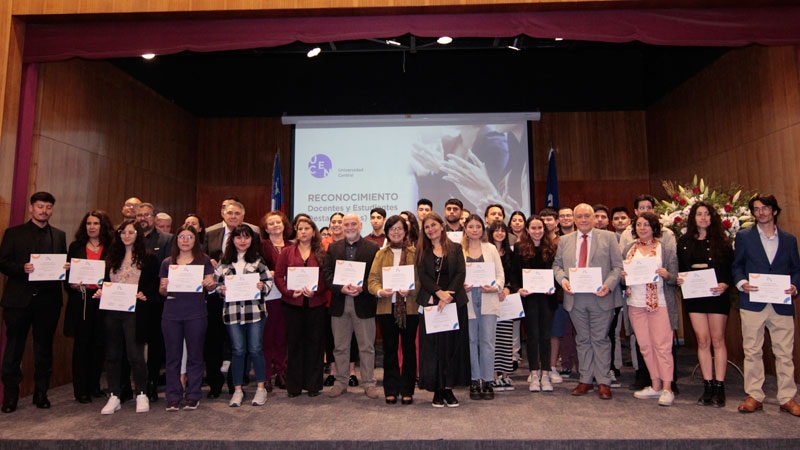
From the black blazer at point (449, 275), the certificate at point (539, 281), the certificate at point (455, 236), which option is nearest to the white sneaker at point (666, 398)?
the certificate at point (539, 281)

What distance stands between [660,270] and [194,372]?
388 cm

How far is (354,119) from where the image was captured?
25.8ft

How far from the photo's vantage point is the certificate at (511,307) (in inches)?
177

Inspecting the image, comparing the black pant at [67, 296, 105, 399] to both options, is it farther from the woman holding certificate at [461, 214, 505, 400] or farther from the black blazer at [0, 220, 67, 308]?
the woman holding certificate at [461, 214, 505, 400]

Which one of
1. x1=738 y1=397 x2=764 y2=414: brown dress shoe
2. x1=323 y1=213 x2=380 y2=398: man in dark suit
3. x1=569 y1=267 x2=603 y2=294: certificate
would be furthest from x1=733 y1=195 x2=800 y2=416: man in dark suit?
x1=323 y1=213 x2=380 y2=398: man in dark suit

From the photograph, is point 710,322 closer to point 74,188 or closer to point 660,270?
point 660,270

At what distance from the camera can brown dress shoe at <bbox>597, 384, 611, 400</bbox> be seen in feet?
13.8

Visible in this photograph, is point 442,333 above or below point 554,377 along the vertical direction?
above

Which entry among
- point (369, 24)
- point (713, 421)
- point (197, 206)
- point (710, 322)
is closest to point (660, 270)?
point (710, 322)

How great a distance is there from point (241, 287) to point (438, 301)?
1621mm

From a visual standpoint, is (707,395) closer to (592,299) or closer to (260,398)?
(592,299)

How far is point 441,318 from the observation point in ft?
13.0

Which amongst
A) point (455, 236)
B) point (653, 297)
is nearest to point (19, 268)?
point (455, 236)

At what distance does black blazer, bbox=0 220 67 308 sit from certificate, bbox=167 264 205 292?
1.29 m
